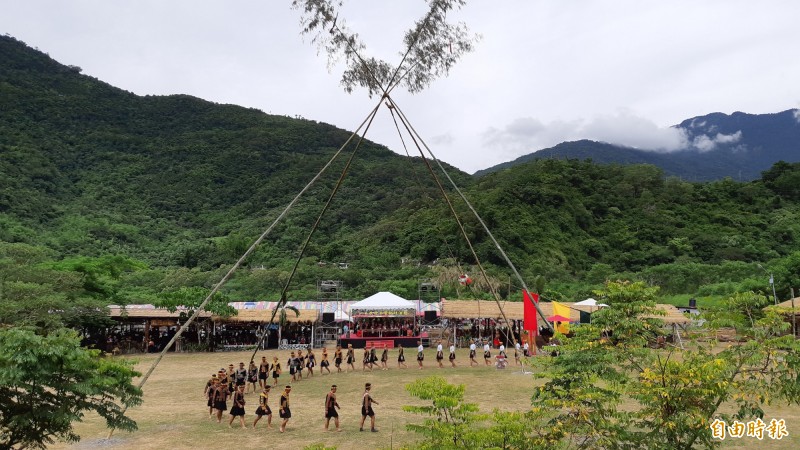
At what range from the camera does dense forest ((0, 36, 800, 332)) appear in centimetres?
4231

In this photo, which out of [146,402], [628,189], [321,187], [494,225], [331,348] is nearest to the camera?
[146,402]

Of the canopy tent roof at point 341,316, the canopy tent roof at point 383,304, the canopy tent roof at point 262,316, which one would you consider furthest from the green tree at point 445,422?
the canopy tent roof at point 341,316

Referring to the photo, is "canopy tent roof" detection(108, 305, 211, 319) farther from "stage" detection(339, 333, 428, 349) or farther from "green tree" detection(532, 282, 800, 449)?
"green tree" detection(532, 282, 800, 449)

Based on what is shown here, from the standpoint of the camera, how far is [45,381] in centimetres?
740

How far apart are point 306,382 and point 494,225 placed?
38.2 m

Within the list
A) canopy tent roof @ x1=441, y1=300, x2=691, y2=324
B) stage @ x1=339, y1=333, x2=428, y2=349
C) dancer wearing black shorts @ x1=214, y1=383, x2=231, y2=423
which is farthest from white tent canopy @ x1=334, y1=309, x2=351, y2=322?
dancer wearing black shorts @ x1=214, y1=383, x2=231, y2=423

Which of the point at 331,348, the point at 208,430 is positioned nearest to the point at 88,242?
the point at 331,348

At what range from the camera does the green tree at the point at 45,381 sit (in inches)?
281

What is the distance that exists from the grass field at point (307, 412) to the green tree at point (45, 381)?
4321mm

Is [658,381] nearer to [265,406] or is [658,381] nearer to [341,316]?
[265,406]

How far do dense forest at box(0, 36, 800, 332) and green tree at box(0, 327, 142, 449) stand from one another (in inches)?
633

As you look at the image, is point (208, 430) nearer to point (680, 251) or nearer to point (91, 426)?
point (91, 426)

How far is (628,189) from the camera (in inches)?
2618

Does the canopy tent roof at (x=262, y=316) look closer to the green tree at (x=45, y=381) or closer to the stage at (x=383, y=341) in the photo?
the stage at (x=383, y=341)
